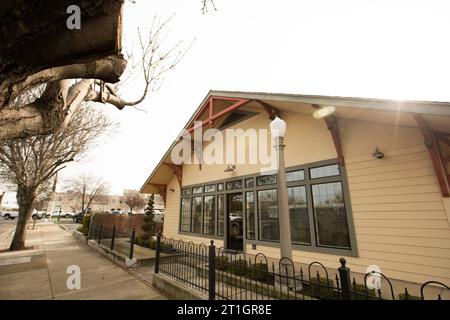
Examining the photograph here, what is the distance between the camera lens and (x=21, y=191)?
11000mm

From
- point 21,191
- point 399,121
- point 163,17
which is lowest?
point 21,191

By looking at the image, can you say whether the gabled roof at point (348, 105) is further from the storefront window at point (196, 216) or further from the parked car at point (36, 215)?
the parked car at point (36, 215)

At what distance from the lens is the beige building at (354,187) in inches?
163

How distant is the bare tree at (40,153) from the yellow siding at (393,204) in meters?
9.91

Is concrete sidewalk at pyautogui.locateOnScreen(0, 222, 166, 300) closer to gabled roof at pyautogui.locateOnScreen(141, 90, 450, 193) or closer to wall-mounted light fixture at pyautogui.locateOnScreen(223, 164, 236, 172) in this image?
wall-mounted light fixture at pyautogui.locateOnScreen(223, 164, 236, 172)

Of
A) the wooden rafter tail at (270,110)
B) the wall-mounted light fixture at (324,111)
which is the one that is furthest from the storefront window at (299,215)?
the wooden rafter tail at (270,110)

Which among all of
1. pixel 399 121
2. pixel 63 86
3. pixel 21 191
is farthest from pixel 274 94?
pixel 21 191

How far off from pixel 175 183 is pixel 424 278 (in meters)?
10.5

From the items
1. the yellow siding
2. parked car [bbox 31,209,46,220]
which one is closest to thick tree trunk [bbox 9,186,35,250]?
the yellow siding

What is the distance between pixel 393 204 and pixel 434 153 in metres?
1.27

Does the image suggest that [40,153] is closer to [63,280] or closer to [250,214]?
[63,280]

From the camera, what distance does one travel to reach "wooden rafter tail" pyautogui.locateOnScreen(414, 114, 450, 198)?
4043 mm

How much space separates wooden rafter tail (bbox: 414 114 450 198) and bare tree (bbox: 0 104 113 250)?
11326 mm
